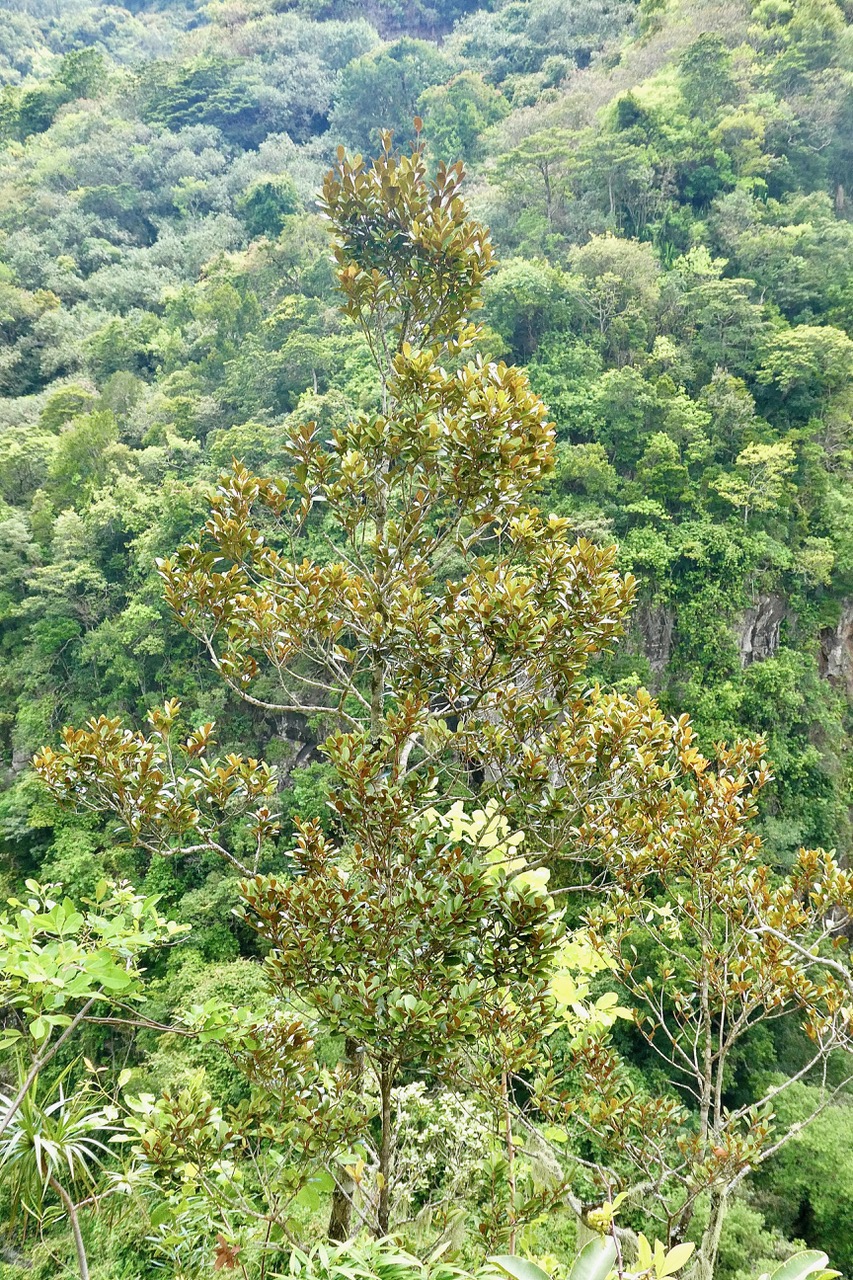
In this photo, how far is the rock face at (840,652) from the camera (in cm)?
1006

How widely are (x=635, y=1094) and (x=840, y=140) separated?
18.9 metres

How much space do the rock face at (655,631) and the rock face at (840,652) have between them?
243cm

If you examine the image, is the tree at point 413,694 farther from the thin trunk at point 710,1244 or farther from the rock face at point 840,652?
the rock face at point 840,652

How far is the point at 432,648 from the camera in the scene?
1.68 meters

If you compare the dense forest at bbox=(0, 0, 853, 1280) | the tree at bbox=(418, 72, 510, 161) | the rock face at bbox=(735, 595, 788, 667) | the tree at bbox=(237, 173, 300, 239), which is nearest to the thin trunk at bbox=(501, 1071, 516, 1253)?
the dense forest at bbox=(0, 0, 853, 1280)

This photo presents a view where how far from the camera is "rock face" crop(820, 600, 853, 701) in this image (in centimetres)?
1006

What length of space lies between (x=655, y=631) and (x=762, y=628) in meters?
1.58

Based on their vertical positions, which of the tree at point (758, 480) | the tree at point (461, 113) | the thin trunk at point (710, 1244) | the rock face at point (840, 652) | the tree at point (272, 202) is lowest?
the rock face at point (840, 652)

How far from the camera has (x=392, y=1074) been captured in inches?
63.1

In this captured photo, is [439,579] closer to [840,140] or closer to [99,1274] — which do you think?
[99,1274]

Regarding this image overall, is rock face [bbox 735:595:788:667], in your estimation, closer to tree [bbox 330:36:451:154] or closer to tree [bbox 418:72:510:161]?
tree [bbox 418:72:510:161]

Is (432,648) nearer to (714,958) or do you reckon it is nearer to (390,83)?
(714,958)

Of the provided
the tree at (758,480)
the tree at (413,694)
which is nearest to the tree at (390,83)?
the tree at (758,480)

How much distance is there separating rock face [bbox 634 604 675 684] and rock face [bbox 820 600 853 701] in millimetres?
2428
